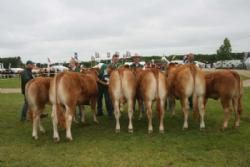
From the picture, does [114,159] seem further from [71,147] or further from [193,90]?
[193,90]

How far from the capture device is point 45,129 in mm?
11773

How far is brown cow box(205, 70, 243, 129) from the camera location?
10.6 metres

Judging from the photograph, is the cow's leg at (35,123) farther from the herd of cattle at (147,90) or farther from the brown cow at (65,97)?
the brown cow at (65,97)

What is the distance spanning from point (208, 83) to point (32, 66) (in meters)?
5.93

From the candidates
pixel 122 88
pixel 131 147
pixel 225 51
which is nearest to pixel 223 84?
pixel 122 88

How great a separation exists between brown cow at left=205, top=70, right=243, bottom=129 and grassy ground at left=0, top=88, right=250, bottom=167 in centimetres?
58

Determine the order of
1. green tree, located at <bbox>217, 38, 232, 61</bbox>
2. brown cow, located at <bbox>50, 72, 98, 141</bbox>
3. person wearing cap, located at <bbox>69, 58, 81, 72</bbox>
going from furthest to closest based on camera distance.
Answer: green tree, located at <bbox>217, 38, 232, 61</bbox> → person wearing cap, located at <bbox>69, 58, 81, 72</bbox> → brown cow, located at <bbox>50, 72, 98, 141</bbox>

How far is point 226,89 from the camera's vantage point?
1064cm

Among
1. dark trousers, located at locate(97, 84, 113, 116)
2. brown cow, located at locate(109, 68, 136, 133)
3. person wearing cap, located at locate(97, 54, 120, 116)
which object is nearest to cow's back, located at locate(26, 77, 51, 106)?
brown cow, located at locate(109, 68, 136, 133)

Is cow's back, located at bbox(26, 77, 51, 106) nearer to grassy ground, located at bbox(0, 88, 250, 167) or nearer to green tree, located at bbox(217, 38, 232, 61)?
grassy ground, located at bbox(0, 88, 250, 167)

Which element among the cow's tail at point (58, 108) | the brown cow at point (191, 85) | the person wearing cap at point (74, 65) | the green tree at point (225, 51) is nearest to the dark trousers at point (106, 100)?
the person wearing cap at point (74, 65)

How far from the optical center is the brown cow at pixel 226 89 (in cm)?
1062

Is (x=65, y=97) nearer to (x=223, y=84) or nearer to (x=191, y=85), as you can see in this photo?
(x=191, y=85)

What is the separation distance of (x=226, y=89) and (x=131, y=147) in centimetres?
346
